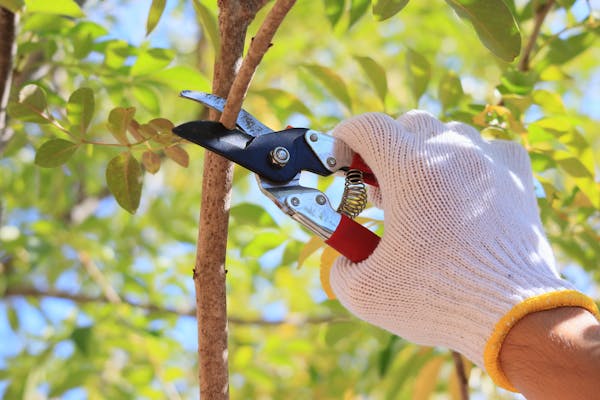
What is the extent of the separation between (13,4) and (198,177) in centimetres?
205

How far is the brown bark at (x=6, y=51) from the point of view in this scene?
1188 mm

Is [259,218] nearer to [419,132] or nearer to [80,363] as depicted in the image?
[419,132]

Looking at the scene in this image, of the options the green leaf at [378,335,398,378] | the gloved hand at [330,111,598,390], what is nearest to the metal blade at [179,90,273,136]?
the gloved hand at [330,111,598,390]

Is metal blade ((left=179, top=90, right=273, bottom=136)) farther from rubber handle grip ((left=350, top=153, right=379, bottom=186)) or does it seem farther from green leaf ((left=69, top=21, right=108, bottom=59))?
green leaf ((left=69, top=21, right=108, bottom=59))

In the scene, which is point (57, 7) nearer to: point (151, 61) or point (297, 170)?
point (151, 61)

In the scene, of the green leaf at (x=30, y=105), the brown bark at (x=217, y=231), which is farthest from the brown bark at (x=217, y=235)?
the green leaf at (x=30, y=105)

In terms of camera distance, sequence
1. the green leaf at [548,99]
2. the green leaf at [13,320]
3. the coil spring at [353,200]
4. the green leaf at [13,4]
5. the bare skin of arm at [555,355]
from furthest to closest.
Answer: the green leaf at [13,320], the green leaf at [548,99], the green leaf at [13,4], the coil spring at [353,200], the bare skin of arm at [555,355]

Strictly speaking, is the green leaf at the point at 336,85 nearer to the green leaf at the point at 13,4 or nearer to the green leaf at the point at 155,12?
the green leaf at the point at 155,12

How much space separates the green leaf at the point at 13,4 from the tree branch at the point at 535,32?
824mm

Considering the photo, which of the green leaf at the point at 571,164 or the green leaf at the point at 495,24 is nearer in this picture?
the green leaf at the point at 495,24

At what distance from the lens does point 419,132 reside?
38.8 inches

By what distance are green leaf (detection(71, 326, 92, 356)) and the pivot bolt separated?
95cm

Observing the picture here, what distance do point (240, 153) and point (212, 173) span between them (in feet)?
0.17

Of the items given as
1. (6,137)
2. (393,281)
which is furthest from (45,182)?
(393,281)
